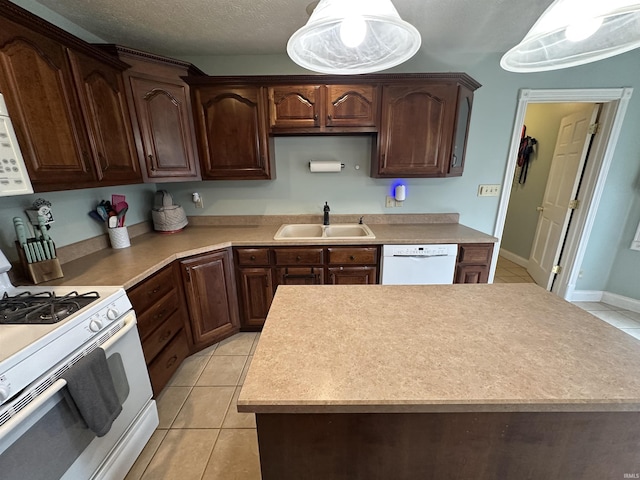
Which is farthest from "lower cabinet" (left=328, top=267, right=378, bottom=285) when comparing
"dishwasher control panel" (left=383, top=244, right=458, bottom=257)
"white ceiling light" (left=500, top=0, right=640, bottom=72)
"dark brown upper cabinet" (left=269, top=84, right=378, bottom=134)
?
"white ceiling light" (left=500, top=0, right=640, bottom=72)

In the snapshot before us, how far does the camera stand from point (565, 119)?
118 inches

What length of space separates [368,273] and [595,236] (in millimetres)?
2631

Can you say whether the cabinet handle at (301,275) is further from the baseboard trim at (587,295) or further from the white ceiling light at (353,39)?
the baseboard trim at (587,295)

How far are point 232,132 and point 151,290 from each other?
143 cm

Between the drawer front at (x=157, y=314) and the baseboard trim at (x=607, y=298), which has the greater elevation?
the drawer front at (x=157, y=314)

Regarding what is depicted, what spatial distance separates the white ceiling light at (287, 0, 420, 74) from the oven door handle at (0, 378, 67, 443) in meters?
1.43

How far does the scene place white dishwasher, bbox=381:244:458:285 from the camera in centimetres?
215

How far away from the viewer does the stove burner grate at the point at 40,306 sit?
1027mm

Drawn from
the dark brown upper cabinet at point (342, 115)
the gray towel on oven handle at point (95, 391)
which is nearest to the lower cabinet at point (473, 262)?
the dark brown upper cabinet at point (342, 115)

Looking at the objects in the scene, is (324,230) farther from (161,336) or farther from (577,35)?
(577,35)

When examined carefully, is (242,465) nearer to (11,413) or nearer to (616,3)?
(11,413)

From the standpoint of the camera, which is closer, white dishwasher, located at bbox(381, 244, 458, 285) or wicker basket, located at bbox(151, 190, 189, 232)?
white dishwasher, located at bbox(381, 244, 458, 285)

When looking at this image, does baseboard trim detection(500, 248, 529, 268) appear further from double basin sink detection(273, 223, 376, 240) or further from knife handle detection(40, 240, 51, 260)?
knife handle detection(40, 240, 51, 260)

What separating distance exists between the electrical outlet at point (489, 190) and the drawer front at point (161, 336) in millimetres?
3051
